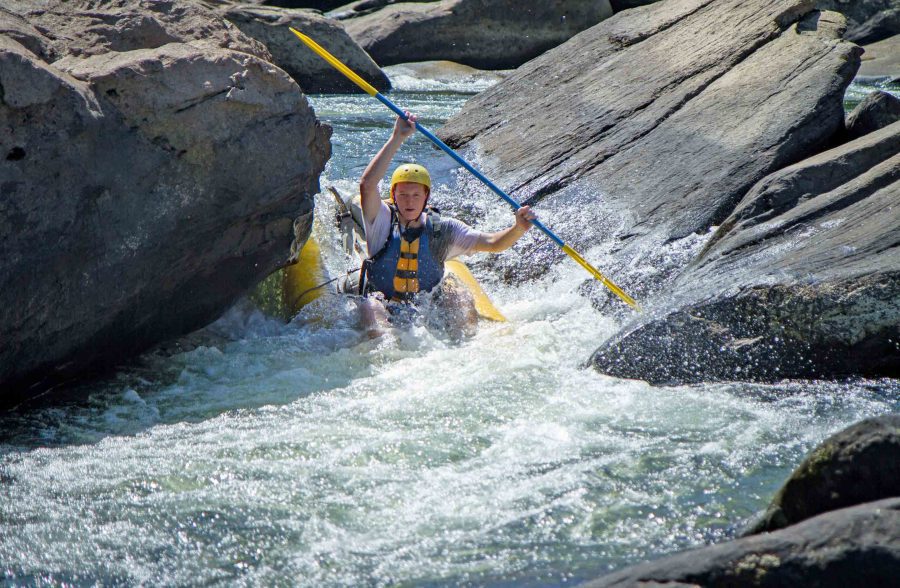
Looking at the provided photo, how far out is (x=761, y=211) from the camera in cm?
559

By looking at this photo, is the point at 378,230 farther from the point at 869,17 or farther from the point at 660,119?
the point at 869,17

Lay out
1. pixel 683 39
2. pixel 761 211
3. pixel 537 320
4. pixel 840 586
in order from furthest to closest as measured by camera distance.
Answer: pixel 683 39 < pixel 537 320 < pixel 761 211 < pixel 840 586

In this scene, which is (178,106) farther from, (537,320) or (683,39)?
(683,39)

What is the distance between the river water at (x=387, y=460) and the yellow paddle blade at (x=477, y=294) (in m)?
0.24

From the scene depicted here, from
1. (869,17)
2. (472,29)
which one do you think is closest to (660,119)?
(472,29)

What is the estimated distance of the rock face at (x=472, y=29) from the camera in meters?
17.8

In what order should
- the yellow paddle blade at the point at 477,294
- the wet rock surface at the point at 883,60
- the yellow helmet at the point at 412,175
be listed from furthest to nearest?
the wet rock surface at the point at 883,60
the yellow paddle blade at the point at 477,294
the yellow helmet at the point at 412,175

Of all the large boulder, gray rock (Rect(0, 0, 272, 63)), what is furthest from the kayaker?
gray rock (Rect(0, 0, 272, 63))

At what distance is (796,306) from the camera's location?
462cm

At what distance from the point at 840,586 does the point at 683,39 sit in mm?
6591

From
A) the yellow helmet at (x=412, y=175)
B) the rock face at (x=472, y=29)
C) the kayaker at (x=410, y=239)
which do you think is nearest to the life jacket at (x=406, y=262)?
the kayaker at (x=410, y=239)

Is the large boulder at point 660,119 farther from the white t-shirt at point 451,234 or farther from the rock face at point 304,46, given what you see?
the rock face at point 304,46

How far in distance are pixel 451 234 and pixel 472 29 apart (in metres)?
13.1

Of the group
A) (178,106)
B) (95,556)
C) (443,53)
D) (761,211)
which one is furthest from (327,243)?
(443,53)
